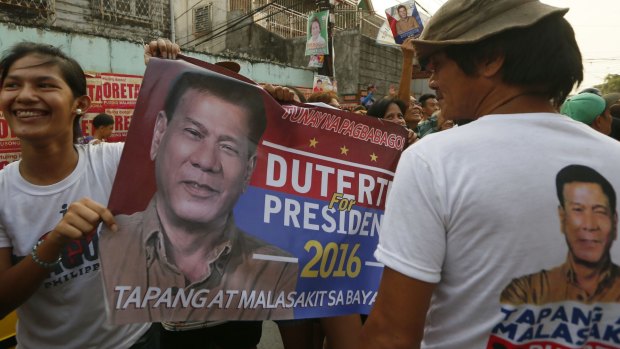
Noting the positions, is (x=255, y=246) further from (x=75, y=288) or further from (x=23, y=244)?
(x=23, y=244)

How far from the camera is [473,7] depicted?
3.45 ft

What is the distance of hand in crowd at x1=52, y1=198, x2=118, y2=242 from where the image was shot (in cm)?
129

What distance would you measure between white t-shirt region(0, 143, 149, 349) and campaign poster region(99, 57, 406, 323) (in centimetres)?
27

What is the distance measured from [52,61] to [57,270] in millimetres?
741

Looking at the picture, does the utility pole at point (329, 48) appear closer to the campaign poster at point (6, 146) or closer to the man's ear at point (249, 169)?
the campaign poster at point (6, 146)

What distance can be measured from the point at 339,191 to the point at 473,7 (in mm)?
877

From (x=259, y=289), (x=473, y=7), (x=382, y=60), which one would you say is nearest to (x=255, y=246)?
(x=259, y=289)

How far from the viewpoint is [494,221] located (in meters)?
0.95

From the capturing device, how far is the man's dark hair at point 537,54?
102 centimetres

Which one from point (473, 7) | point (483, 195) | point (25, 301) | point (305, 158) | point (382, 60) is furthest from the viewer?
point (382, 60)

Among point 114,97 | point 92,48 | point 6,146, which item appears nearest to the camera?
point 6,146

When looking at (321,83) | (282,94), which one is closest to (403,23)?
(321,83)

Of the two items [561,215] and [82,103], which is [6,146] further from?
[561,215]

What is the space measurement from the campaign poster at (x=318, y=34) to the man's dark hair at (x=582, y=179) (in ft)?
45.2
